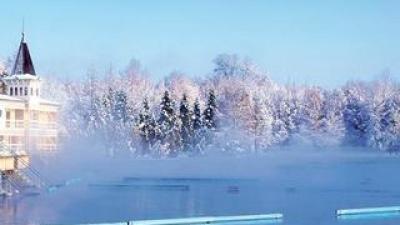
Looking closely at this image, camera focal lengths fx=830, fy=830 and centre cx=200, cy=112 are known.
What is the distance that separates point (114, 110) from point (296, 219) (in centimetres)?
2333

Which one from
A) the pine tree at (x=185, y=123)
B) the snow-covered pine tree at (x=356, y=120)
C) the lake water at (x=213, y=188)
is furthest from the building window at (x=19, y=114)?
the snow-covered pine tree at (x=356, y=120)

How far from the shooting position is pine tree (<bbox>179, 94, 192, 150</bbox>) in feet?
133

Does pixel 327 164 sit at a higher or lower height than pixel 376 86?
lower

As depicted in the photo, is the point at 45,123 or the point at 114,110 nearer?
the point at 45,123

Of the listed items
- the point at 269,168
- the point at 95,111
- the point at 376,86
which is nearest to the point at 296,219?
the point at 269,168

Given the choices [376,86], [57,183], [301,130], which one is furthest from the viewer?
[376,86]

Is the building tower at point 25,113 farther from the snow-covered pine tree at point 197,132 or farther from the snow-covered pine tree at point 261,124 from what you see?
the snow-covered pine tree at point 261,124

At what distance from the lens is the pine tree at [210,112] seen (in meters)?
41.7

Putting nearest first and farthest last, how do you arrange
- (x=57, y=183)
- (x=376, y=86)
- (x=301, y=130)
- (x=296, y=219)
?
(x=296, y=219) < (x=57, y=183) < (x=301, y=130) < (x=376, y=86)

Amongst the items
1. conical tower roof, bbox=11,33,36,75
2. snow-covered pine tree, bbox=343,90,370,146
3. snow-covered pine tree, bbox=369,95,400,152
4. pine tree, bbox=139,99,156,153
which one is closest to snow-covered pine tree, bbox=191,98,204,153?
pine tree, bbox=139,99,156,153

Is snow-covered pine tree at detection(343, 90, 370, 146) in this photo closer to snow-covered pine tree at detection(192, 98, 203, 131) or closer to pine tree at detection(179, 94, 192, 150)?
snow-covered pine tree at detection(192, 98, 203, 131)

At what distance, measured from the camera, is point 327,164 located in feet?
135

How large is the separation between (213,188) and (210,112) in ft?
39.2

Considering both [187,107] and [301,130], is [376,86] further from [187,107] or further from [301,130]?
[187,107]
